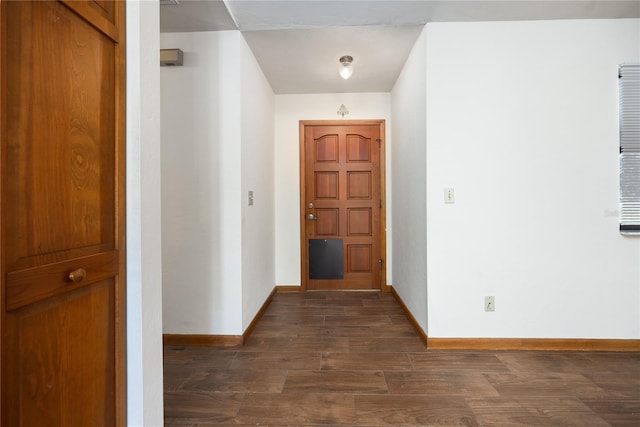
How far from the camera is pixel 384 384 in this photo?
1.81m

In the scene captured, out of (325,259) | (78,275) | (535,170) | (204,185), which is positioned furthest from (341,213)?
(78,275)

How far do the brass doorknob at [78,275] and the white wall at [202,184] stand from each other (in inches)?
55.8

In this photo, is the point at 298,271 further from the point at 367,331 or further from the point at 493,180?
the point at 493,180

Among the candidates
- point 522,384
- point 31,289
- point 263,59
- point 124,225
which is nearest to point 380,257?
point 522,384

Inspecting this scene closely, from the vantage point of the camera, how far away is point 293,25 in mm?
2283

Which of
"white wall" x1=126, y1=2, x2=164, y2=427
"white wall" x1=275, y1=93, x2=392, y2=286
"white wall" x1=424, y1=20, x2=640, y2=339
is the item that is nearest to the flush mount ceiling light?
"white wall" x1=424, y1=20, x2=640, y2=339

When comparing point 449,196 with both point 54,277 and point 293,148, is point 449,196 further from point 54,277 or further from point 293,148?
point 54,277

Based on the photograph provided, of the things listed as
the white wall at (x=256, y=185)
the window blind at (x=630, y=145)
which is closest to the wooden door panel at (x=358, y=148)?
the white wall at (x=256, y=185)

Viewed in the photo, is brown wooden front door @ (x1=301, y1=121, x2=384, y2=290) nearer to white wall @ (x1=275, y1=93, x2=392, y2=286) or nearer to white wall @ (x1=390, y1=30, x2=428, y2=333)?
white wall @ (x1=275, y1=93, x2=392, y2=286)

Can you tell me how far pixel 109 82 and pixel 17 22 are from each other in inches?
11.4

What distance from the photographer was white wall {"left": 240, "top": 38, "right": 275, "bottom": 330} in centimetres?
247

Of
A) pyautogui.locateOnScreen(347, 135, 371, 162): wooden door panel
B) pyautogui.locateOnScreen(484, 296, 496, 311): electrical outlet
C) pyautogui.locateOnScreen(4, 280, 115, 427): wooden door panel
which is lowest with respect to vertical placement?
pyautogui.locateOnScreen(484, 296, 496, 311): electrical outlet

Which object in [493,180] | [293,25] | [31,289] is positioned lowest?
[31,289]

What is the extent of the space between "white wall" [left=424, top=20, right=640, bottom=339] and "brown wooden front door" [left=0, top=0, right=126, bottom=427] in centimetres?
194
